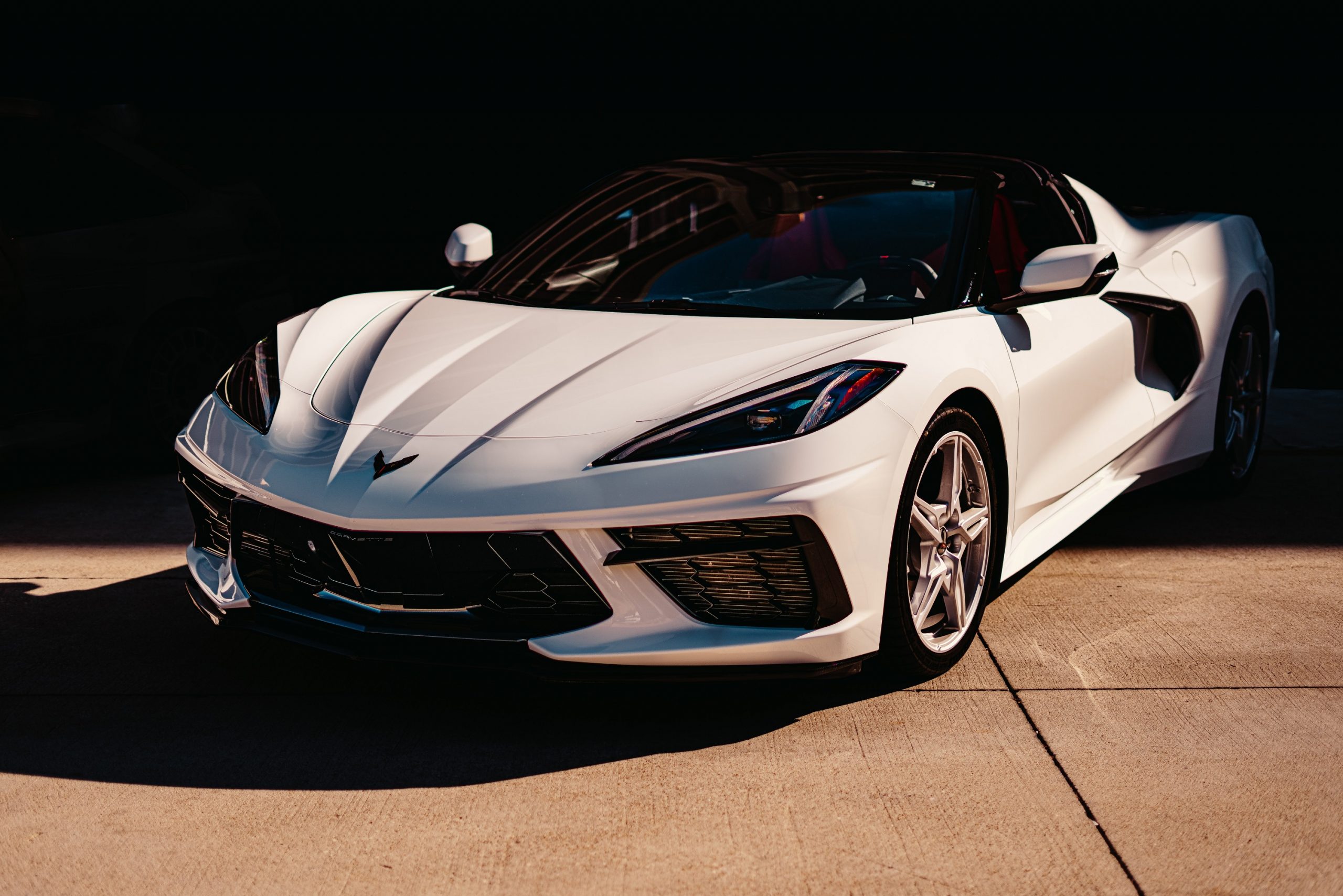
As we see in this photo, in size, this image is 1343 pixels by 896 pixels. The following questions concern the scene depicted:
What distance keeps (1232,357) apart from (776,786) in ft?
9.87

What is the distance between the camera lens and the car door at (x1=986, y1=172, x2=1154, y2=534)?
12.6 ft

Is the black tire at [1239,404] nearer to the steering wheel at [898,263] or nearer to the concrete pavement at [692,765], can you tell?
the concrete pavement at [692,765]

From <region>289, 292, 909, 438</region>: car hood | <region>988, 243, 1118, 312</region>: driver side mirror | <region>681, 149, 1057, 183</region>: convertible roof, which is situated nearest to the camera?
<region>289, 292, 909, 438</region>: car hood

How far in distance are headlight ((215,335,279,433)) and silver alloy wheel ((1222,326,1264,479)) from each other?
10.9 feet

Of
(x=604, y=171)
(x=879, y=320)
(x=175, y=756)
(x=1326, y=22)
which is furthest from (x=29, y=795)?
(x=1326, y=22)

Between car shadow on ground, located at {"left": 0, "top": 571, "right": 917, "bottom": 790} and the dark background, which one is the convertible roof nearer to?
car shadow on ground, located at {"left": 0, "top": 571, "right": 917, "bottom": 790}

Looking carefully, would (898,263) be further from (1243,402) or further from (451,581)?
(1243,402)

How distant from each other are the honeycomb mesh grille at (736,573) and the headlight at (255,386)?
1092mm

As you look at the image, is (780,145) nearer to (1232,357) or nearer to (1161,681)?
(1232,357)

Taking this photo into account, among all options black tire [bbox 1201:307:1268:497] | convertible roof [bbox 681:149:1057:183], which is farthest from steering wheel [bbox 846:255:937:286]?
black tire [bbox 1201:307:1268:497]

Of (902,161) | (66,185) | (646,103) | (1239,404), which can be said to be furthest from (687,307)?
(646,103)

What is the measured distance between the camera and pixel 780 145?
28.6ft

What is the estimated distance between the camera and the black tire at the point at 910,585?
3.27 m

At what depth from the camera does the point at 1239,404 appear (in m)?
5.29
